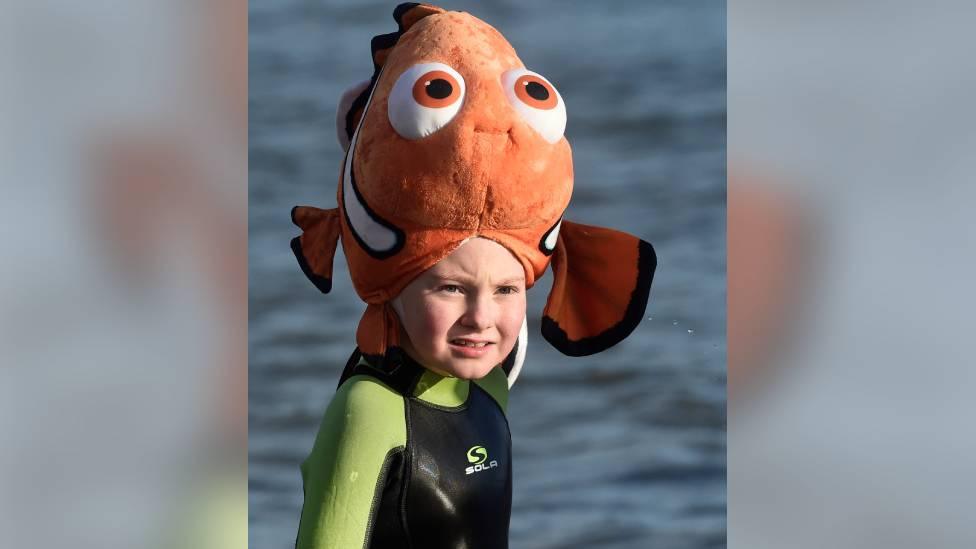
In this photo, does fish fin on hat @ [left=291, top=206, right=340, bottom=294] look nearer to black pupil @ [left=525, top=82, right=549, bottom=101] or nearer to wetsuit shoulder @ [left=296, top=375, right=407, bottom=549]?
wetsuit shoulder @ [left=296, top=375, right=407, bottom=549]

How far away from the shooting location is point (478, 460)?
217 centimetres

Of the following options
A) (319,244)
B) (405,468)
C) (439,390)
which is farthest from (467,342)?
(319,244)

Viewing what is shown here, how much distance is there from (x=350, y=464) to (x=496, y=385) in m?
0.44

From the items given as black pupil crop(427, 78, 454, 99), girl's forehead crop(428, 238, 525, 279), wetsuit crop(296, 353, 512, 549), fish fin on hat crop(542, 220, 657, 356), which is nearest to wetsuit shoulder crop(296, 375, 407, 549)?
wetsuit crop(296, 353, 512, 549)

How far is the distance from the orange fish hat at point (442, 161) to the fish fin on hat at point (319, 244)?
47 millimetres

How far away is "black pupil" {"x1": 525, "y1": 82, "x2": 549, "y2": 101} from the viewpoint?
80.6 inches

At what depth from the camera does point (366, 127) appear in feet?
6.82

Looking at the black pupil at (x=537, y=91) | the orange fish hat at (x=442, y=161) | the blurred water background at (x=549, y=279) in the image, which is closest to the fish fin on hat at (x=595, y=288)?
the orange fish hat at (x=442, y=161)

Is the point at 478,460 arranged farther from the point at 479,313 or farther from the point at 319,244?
the point at 319,244

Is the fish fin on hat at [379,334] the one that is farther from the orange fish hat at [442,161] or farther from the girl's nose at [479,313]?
the girl's nose at [479,313]

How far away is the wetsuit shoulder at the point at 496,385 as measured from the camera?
2344 mm
